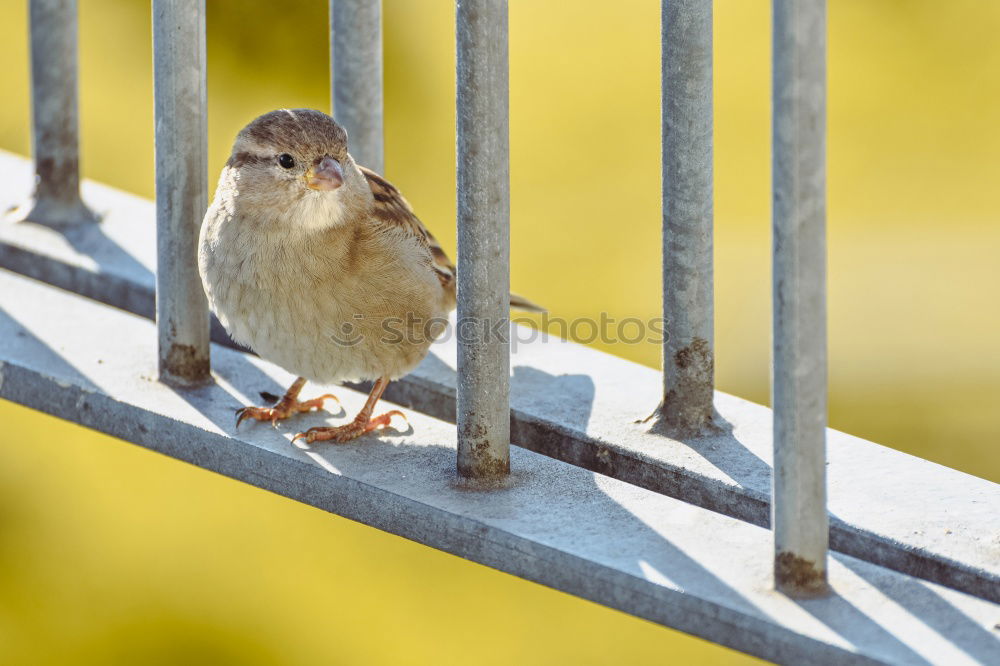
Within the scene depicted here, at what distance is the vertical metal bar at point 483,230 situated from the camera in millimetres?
2381

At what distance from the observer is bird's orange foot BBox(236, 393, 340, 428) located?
3007 mm

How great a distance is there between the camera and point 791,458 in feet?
6.89

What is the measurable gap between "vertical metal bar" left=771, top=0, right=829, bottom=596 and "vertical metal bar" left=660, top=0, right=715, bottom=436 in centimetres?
66

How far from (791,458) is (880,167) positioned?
3.25 metres

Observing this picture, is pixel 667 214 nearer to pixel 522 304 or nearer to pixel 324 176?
pixel 324 176

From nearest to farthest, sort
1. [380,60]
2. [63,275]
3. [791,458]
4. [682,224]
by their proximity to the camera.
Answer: [791,458], [682,224], [380,60], [63,275]

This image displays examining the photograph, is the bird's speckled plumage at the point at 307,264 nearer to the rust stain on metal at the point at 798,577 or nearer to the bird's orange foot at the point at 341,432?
the bird's orange foot at the point at 341,432

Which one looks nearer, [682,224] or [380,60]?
[682,224]

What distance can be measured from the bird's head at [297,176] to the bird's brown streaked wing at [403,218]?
97mm

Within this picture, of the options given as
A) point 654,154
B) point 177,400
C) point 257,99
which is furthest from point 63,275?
point 654,154

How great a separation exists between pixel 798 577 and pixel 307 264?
48.9 inches

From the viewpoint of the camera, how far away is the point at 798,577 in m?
2.21

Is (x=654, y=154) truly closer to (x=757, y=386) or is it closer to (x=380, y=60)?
(x=757, y=386)

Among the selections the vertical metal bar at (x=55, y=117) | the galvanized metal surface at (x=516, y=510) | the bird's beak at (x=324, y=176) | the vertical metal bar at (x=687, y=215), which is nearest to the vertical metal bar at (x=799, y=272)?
the galvanized metal surface at (x=516, y=510)
